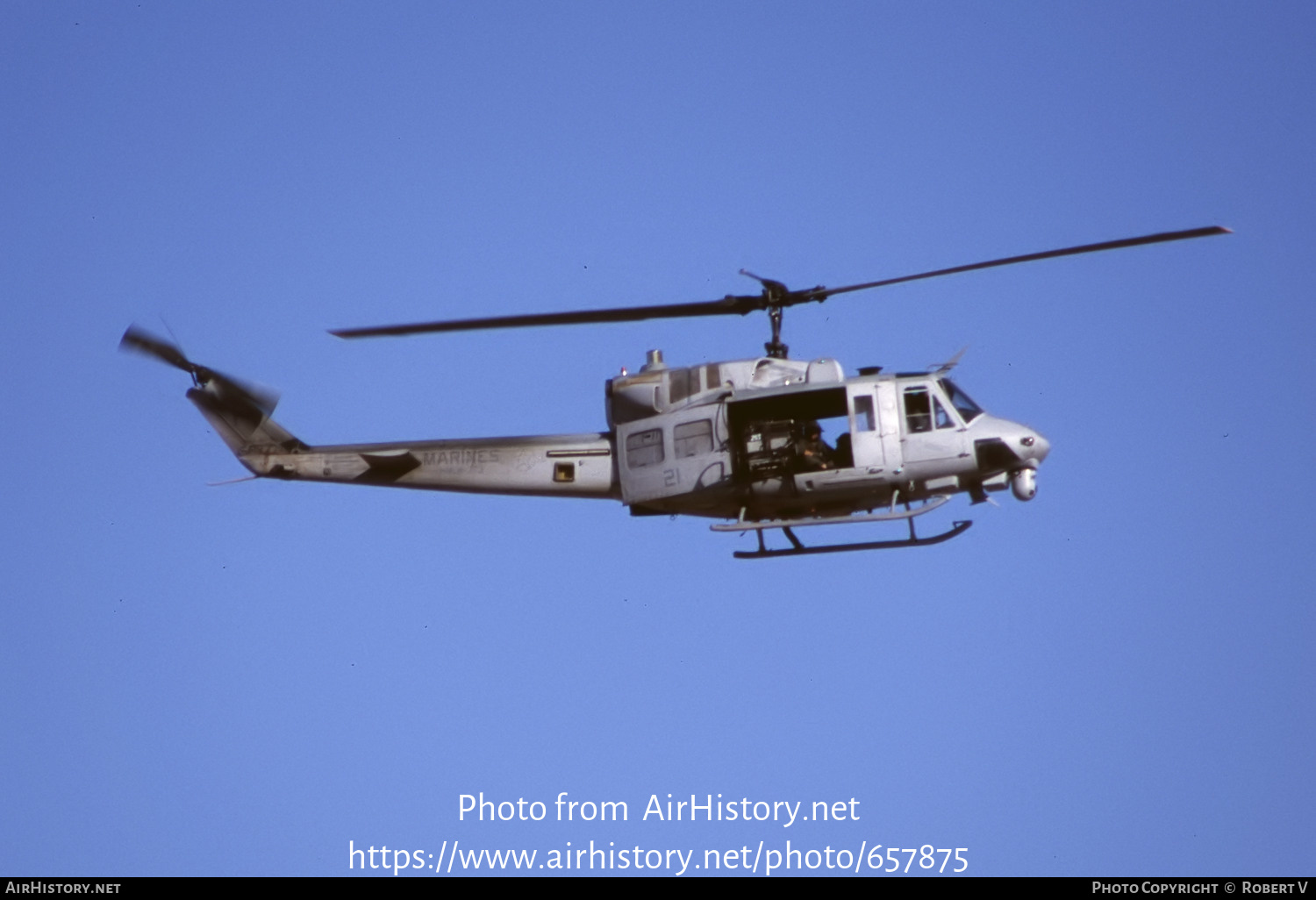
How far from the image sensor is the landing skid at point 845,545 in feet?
66.2

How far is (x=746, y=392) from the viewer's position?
21.0 metres

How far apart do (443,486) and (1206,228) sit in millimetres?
8149

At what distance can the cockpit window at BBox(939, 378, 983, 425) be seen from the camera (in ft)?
68.4

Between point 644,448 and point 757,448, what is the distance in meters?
1.20

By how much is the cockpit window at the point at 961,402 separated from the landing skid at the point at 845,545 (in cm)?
118

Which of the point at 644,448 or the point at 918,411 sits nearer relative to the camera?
the point at 918,411

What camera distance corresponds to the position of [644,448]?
70.0 ft

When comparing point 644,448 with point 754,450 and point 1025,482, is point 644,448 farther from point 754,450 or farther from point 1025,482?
point 1025,482

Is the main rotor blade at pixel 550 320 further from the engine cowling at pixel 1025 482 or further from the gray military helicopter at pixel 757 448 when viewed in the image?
the engine cowling at pixel 1025 482

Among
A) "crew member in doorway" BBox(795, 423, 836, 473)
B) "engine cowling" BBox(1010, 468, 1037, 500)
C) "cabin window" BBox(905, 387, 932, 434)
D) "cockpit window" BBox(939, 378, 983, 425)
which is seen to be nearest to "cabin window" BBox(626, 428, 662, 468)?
"crew member in doorway" BBox(795, 423, 836, 473)

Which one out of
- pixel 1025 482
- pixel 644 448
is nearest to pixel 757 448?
pixel 644 448

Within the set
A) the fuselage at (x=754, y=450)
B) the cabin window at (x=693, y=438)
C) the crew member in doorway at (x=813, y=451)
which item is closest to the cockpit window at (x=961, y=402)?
the fuselage at (x=754, y=450)
